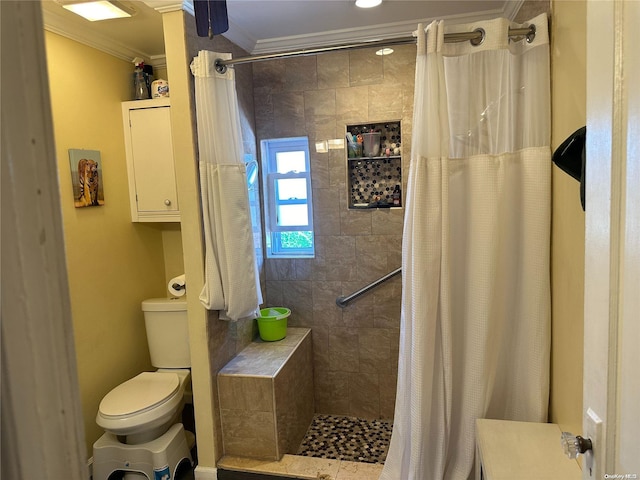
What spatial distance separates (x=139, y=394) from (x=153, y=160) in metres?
1.37

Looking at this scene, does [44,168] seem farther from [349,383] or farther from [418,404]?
[349,383]

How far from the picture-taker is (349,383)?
291 cm

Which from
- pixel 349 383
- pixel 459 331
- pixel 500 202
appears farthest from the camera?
pixel 349 383

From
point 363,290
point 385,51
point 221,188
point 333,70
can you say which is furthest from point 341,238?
point 385,51

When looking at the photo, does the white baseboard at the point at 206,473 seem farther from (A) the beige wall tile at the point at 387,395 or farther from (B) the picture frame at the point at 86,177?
(B) the picture frame at the point at 86,177

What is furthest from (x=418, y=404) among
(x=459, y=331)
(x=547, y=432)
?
(x=547, y=432)

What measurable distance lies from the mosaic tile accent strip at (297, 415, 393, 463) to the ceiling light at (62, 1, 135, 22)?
260 centimetres

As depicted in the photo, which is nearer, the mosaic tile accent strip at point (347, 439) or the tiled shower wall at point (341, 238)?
the mosaic tile accent strip at point (347, 439)

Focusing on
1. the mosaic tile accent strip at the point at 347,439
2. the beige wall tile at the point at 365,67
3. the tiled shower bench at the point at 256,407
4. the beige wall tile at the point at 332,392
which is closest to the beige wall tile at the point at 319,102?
the beige wall tile at the point at 365,67

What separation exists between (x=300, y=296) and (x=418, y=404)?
4.27 ft

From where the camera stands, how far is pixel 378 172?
2736 millimetres

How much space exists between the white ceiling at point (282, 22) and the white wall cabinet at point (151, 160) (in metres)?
0.38

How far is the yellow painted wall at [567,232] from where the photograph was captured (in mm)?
1415

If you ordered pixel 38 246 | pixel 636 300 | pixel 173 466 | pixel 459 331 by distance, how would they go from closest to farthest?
pixel 38 246, pixel 636 300, pixel 459 331, pixel 173 466
